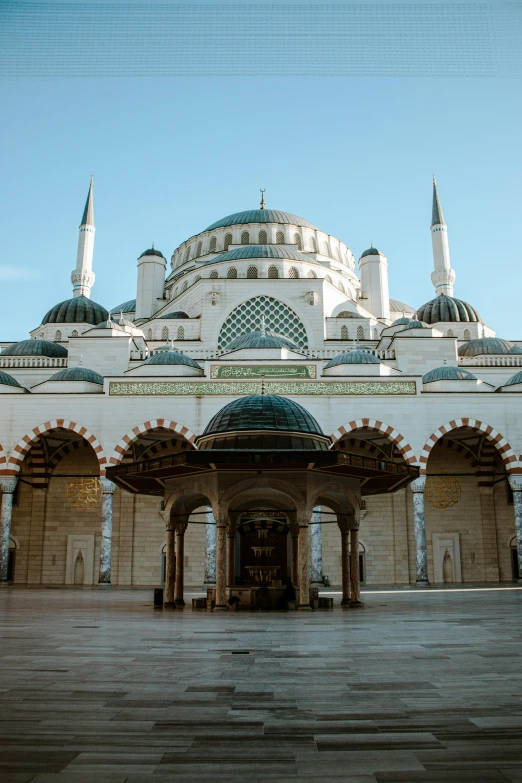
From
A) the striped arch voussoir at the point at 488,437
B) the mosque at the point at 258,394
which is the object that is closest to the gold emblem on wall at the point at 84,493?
the mosque at the point at 258,394

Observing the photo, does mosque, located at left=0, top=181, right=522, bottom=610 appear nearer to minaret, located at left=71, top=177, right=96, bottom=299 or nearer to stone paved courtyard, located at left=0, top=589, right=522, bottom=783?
minaret, located at left=71, top=177, right=96, bottom=299

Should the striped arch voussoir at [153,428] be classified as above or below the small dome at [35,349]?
below

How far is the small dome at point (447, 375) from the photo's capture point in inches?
778

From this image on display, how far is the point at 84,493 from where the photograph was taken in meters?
21.0

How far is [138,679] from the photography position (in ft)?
12.3

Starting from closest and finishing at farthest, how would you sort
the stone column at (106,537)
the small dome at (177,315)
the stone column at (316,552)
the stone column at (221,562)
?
1. the stone column at (221,562)
2. the stone column at (316,552)
3. the stone column at (106,537)
4. the small dome at (177,315)

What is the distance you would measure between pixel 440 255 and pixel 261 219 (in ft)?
23.9

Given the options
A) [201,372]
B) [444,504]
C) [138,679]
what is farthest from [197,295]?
[138,679]

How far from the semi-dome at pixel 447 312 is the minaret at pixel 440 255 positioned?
1.21 meters

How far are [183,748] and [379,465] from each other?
23.8ft

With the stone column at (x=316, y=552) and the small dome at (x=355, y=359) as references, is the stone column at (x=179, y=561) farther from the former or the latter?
the small dome at (x=355, y=359)

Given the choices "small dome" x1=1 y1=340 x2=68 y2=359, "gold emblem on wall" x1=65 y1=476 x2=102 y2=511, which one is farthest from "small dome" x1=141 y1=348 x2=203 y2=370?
"small dome" x1=1 y1=340 x2=68 y2=359

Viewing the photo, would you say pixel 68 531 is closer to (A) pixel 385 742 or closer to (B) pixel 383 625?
(B) pixel 383 625

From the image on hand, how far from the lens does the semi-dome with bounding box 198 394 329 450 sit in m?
9.41
